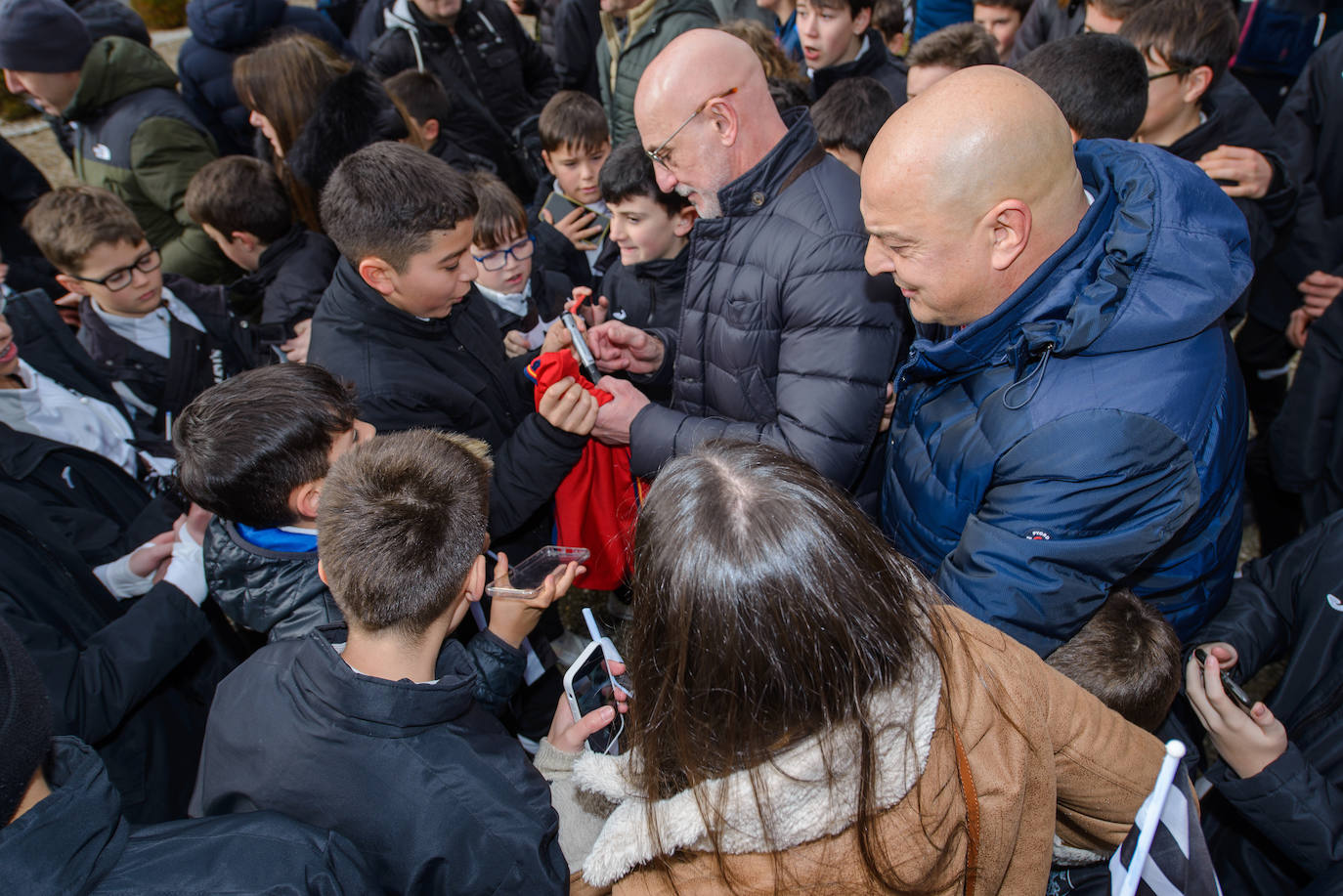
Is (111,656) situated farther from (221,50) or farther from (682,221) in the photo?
(221,50)

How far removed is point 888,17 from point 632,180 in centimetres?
319

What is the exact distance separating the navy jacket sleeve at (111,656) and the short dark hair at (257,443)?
390 mm

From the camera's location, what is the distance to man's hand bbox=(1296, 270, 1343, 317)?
354cm

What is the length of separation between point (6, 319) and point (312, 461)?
1.79 meters

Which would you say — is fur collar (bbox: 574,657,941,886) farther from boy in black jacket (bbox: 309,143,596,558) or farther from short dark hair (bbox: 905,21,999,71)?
short dark hair (bbox: 905,21,999,71)

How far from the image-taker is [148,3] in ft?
37.6

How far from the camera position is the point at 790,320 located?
7.62 ft

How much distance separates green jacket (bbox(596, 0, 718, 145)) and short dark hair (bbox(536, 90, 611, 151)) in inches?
28.1

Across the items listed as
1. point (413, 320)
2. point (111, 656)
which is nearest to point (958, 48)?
point (413, 320)

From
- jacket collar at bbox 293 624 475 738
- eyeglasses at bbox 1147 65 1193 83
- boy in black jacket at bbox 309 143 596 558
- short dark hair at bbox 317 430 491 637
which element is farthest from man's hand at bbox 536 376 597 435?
eyeglasses at bbox 1147 65 1193 83

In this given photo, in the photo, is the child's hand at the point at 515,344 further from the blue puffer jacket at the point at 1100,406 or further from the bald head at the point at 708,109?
the blue puffer jacket at the point at 1100,406

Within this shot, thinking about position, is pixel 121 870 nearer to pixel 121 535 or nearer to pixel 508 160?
pixel 121 535

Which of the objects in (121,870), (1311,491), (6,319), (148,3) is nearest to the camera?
(121,870)

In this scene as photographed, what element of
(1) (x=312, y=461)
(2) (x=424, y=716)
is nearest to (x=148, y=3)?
(1) (x=312, y=461)
